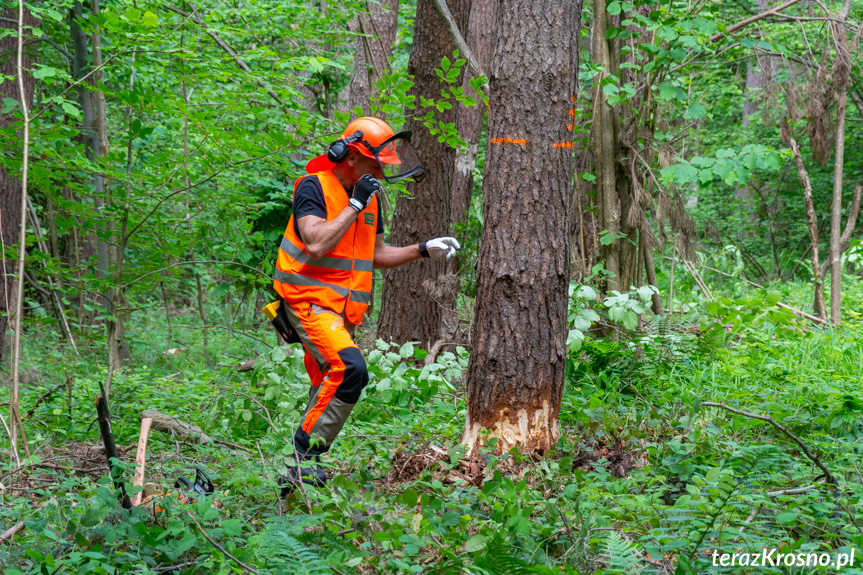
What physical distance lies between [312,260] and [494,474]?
1504 mm

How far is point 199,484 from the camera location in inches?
126

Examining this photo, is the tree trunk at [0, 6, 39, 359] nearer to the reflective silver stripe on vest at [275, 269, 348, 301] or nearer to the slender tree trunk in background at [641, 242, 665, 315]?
the reflective silver stripe on vest at [275, 269, 348, 301]

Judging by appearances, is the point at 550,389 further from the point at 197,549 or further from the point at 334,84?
the point at 334,84

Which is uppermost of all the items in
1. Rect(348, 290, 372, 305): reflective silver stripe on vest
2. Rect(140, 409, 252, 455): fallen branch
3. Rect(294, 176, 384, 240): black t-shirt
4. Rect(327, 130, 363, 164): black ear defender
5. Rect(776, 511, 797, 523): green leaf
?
Rect(327, 130, 363, 164): black ear defender

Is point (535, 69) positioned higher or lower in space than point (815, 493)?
higher

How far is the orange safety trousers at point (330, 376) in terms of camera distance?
356cm

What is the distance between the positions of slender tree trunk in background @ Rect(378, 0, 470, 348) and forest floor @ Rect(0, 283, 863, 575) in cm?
117

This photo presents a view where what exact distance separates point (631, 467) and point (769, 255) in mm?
12308

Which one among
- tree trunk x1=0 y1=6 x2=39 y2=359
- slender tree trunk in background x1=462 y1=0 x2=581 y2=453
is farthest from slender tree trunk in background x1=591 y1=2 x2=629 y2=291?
tree trunk x1=0 y1=6 x2=39 y2=359

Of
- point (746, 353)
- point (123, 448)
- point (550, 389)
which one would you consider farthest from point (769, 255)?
point (123, 448)

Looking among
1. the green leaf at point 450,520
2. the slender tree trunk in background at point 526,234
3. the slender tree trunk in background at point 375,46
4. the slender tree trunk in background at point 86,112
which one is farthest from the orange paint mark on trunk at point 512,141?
the slender tree trunk in background at point 375,46

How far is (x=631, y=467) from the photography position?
11.6 ft

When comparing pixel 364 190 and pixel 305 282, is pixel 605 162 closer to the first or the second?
pixel 364 190

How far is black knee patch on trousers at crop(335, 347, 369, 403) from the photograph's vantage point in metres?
3.55
